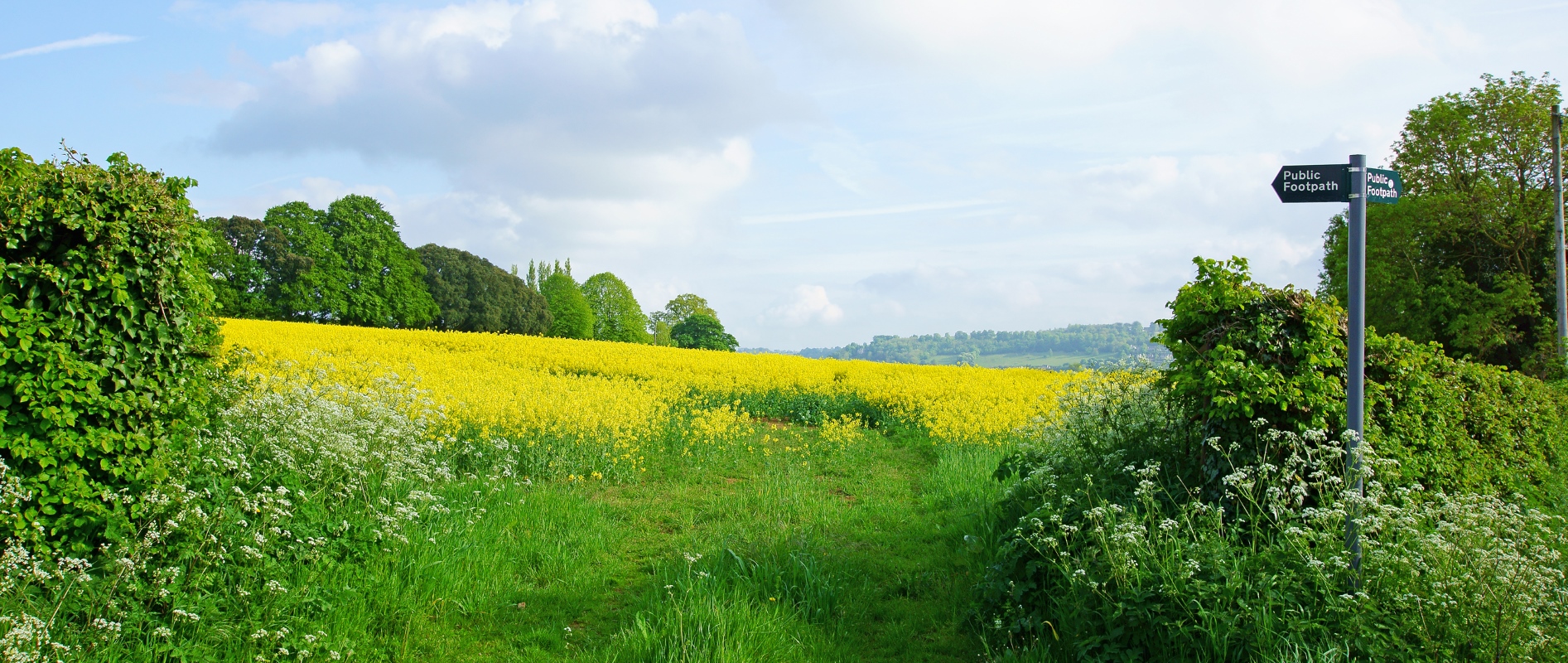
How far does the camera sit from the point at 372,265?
42.3 meters

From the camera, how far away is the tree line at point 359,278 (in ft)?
126

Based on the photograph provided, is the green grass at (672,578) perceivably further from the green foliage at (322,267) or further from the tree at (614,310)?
the tree at (614,310)

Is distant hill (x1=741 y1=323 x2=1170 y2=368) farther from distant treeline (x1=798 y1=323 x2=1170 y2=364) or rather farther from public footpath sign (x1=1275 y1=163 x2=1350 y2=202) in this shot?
public footpath sign (x1=1275 y1=163 x2=1350 y2=202)

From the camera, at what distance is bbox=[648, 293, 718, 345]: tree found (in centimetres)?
7200

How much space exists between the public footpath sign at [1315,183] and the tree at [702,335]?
5280 centimetres

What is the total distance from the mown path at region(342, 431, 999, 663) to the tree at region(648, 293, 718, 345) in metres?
62.8

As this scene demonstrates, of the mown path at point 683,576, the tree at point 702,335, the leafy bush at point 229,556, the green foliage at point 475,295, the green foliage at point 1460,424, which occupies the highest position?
the green foliage at point 475,295

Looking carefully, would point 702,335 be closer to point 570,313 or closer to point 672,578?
point 570,313

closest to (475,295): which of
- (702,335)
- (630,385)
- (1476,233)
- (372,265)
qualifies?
(372,265)

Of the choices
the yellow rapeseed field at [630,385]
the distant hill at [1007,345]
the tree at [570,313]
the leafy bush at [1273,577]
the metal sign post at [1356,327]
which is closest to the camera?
the leafy bush at [1273,577]

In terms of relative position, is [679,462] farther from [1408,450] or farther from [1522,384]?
[1522,384]

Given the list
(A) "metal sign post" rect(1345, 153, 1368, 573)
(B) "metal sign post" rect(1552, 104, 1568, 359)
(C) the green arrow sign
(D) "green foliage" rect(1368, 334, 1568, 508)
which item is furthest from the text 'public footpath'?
(B) "metal sign post" rect(1552, 104, 1568, 359)

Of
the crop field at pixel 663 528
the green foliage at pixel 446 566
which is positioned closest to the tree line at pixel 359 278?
the crop field at pixel 663 528

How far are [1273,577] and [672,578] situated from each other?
4282 millimetres
